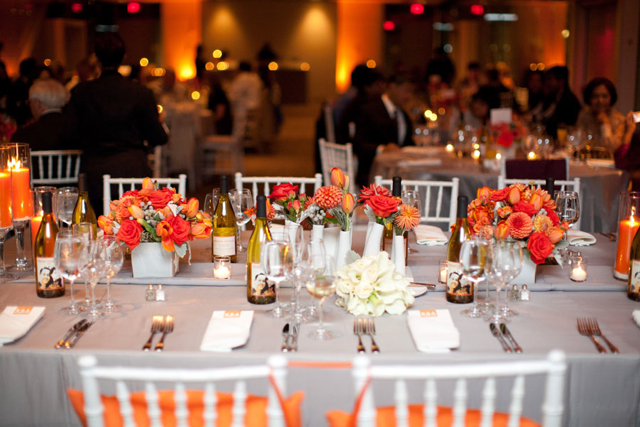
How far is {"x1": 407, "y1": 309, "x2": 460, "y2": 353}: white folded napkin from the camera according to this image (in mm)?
1630

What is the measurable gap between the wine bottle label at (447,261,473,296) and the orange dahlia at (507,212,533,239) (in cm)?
19

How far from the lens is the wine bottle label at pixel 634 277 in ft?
6.60

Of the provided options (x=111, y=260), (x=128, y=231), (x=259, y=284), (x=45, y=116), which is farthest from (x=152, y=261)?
(x=45, y=116)

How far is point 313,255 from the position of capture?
66.3 inches

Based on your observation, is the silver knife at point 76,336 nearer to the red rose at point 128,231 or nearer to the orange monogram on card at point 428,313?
the red rose at point 128,231

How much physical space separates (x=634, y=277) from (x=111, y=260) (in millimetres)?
1490

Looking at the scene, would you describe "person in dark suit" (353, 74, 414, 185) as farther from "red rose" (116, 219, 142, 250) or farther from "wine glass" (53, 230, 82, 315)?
"wine glass" (53, 230, 82, 315)

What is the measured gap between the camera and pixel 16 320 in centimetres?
176

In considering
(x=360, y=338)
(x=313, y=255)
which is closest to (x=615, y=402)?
(x=360, y=338)

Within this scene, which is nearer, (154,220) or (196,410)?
(196,410)

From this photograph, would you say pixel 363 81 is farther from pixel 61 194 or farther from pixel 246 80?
pixel 246 80

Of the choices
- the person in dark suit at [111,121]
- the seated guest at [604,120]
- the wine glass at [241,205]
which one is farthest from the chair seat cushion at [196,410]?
the seated guest at [604,120]

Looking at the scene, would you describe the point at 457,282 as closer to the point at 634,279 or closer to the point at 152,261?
the point at 634,279

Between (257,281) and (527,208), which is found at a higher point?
(527,208)
